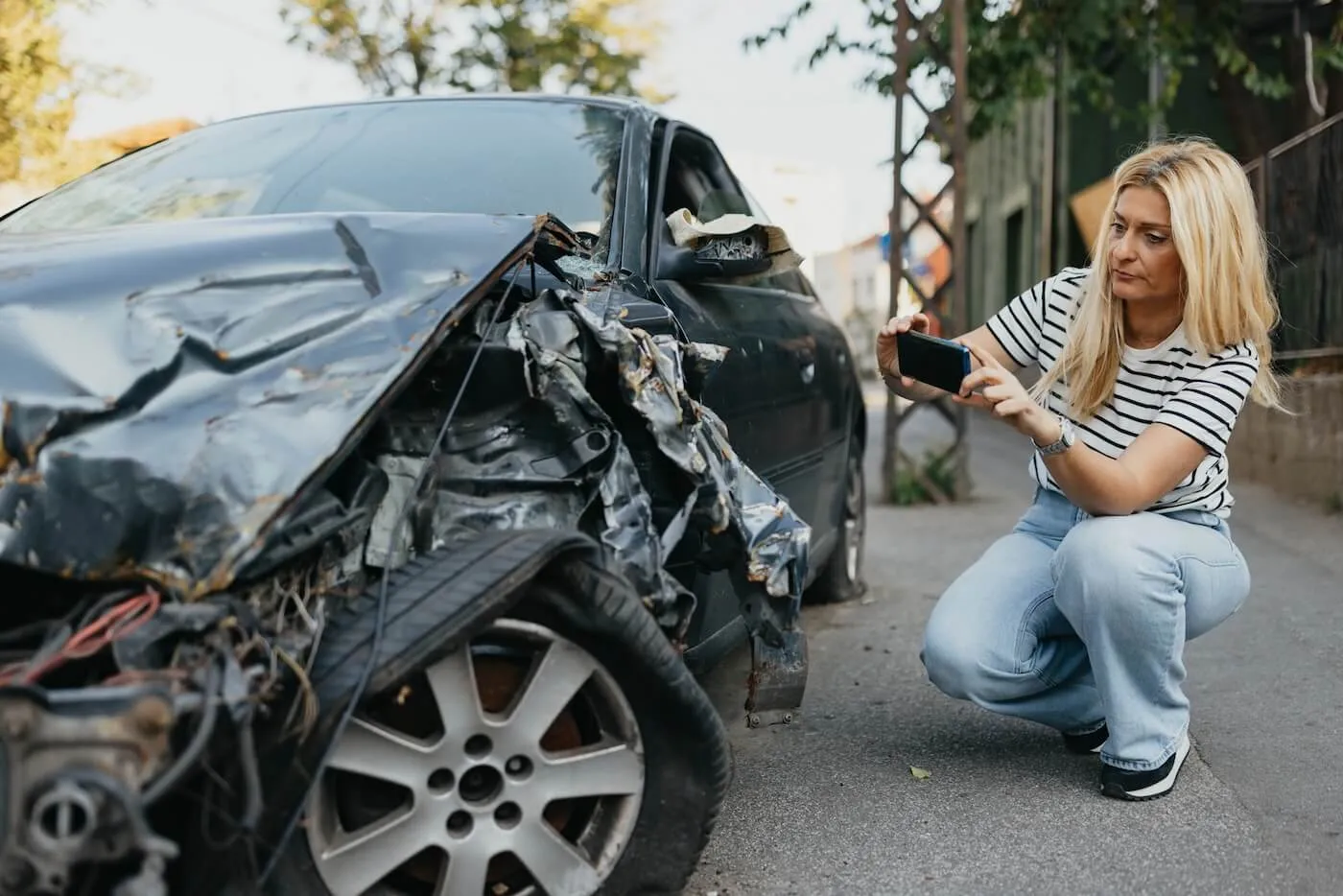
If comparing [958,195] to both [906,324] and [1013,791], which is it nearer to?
[906,324]

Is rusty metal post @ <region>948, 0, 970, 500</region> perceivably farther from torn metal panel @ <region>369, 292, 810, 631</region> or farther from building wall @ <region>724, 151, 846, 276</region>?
building wall @ <region>724, 151, 846, 276</region>

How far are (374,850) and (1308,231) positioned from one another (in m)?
7.69


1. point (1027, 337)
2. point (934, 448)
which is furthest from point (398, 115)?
point (934, 448)

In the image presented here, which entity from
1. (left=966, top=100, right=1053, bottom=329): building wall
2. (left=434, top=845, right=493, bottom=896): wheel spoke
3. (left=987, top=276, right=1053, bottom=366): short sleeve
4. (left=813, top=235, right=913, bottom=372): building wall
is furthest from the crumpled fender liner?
(left=813, top=235, right=913, bottom=372): building wall

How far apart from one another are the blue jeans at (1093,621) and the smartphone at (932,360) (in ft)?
1.66

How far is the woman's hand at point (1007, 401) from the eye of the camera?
8.80 ft

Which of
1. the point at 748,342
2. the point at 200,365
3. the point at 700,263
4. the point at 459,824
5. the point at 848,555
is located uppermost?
the point at 200,365

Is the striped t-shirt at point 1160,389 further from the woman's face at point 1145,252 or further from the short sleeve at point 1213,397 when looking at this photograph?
the woman's face at point 1145,252

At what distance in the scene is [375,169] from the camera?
10.9 ft

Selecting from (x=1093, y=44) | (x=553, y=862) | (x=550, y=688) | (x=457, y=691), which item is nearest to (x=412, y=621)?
(x=457, y=691)

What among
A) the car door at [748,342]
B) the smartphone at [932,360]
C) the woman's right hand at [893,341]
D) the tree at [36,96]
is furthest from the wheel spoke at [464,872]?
the tree at [36,96]

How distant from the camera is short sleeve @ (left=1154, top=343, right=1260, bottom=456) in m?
2.93

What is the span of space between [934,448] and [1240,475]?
6.81ft

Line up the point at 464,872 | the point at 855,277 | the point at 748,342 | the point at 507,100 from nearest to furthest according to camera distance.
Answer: the point at 464,872
the point at 748,342
the point at 507,100
the point at 855,277
